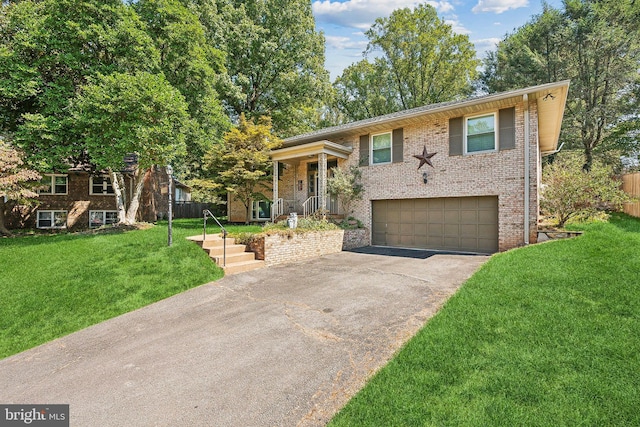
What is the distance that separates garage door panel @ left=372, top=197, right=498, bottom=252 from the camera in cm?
1005

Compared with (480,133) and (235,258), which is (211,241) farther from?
(480,133)

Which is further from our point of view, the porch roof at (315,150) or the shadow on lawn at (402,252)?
the porch roof at (315,150)

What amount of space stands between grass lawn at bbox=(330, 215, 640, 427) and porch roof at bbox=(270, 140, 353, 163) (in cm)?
800

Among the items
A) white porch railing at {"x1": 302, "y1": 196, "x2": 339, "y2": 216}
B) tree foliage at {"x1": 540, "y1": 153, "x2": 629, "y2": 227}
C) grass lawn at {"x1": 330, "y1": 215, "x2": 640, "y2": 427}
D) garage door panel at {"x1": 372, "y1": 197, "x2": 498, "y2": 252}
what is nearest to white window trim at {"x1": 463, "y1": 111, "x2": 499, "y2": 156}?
garage door panel at {"x1": 372, "y1": 197, "x2": 498, "y2": 252}

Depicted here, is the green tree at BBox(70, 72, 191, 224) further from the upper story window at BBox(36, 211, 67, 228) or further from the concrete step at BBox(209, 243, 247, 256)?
the upper story window at BBox(36, 211, 67, 228)

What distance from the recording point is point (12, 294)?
605 centimetres

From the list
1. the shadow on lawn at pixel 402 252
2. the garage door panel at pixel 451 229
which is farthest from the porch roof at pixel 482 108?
the shadow on lawn at pixel 402 252

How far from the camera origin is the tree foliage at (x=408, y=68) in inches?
1022

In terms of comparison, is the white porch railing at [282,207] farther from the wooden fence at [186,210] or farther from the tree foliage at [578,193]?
the wooden fence at [186,210]

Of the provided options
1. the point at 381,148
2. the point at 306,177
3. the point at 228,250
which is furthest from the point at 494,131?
the point at 228,250

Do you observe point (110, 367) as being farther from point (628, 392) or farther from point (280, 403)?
point (628, 392)

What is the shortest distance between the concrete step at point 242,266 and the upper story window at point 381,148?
6.62 m

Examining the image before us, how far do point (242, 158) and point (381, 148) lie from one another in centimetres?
591

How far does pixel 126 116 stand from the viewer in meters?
10.4
